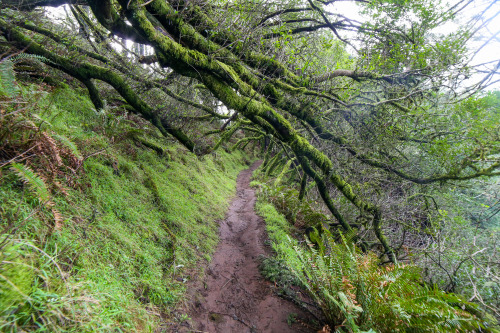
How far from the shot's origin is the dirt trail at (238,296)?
3236 mm

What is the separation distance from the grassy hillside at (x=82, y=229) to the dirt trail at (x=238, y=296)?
1.18ft

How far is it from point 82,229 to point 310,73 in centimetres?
478

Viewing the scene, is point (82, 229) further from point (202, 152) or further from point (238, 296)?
point (202, 152)

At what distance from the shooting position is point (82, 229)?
270cm

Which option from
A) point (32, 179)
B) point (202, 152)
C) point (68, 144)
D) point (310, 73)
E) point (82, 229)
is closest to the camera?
point (32, 179)

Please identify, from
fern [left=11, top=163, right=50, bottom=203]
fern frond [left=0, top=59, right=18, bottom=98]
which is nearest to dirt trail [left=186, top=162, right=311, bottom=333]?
fern [left=11, top=163, right=50, bottom=203]

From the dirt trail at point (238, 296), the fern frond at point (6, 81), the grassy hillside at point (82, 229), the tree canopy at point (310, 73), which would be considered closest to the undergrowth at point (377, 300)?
the dirt trail at point (238, 296)

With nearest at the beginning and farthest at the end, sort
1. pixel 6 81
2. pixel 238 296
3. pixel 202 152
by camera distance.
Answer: pixel 6 81
pixel 238 296
pixel 202 152

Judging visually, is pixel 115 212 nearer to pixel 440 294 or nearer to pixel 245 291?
pixel 245 291

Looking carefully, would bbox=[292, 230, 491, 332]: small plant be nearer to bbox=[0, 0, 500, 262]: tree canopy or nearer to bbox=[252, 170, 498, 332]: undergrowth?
bbox=[252, 170, 498, 332]: undergrowth

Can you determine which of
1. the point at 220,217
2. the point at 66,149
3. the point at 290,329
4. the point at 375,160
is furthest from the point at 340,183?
the point at 66,149

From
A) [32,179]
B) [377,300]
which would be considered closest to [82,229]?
[32,179]

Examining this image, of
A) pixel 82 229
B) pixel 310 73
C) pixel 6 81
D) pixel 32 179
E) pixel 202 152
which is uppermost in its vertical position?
pixel 310 73

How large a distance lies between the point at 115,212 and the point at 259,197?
6281 mm
